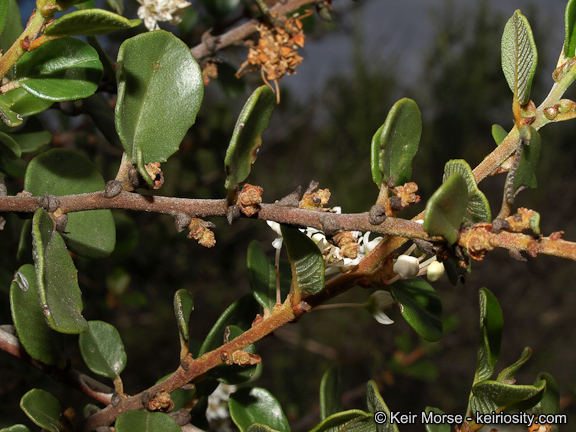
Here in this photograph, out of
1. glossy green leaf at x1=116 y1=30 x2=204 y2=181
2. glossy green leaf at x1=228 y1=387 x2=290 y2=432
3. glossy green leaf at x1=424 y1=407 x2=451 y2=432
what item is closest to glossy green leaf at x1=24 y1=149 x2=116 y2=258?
glossy green leaf at x1=116 y1=30 x2=204 y2=181

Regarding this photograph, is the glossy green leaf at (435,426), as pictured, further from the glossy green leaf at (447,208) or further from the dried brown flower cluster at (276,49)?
the dried brown flower cluster at (276,49)

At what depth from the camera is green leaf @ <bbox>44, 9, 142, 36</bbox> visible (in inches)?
15.9

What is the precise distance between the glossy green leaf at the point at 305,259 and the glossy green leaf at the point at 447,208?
0.43ft

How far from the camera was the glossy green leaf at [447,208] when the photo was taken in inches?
14.5

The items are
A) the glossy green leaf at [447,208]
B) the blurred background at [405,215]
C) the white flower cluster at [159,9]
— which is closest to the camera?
the glossy green leaf at [447,208]

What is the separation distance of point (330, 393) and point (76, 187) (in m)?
0.42

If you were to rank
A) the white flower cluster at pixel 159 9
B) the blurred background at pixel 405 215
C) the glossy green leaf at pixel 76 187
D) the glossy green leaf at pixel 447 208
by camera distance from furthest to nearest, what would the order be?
the blurred background at pixel 405 215, the white flower cluster at pixel 159 9, the glossy green leaf at pixel 76 187, the glossy green leaf at pixel 447 208

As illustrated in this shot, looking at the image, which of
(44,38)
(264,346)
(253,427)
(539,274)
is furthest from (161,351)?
(539,274)

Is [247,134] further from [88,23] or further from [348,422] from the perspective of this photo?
[348,422]

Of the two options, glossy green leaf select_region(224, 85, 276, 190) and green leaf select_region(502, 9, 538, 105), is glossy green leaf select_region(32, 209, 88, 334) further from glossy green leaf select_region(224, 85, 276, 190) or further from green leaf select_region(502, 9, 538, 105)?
green leaf select_region(502, 9, 538, 105)

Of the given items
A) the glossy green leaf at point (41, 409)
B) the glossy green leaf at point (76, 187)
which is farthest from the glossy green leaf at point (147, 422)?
the glossy green leaf at point (76, 187)

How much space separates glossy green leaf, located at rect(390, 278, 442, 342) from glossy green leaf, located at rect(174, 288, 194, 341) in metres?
0.23

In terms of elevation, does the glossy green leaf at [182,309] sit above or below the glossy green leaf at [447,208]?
below

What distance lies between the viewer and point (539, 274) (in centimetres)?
376
